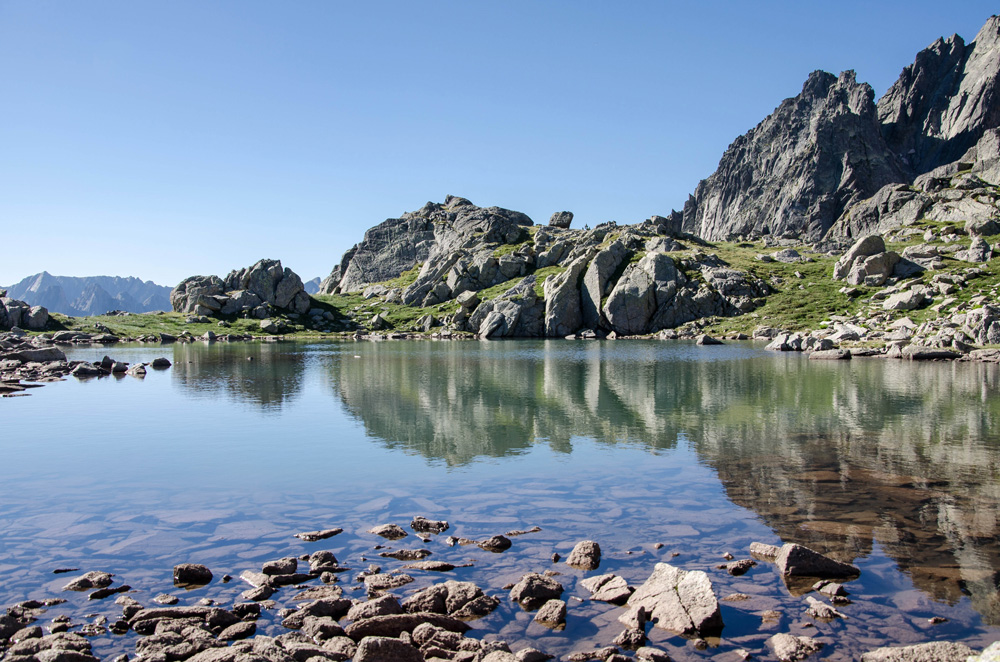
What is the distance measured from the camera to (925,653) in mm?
A: 10500

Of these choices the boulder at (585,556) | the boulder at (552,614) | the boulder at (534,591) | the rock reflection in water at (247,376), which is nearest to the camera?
the boulder at (552,614)

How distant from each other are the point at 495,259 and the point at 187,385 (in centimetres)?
13833

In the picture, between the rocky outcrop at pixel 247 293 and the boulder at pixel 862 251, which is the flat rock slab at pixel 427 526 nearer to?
the boulder at pixel 862 251

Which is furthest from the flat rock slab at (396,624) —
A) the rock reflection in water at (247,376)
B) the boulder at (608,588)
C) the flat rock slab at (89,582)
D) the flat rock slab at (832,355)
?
the flat rock slab at (832,355)

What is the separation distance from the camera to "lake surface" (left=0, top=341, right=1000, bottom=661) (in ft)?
44.1

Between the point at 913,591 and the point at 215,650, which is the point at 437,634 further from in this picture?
the point at 913,591

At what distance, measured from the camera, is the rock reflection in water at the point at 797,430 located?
17109mm

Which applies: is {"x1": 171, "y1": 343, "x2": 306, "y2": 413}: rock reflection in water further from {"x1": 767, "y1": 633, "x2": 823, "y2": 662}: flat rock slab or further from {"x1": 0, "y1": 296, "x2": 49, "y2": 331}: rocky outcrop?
{"x1": 0, "y1": 296, "x2": 49, "y2": 331}: rocky outcrop

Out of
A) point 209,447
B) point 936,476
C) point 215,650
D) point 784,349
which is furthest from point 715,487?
point 784,349

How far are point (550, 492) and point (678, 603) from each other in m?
9.45

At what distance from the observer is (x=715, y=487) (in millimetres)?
22172

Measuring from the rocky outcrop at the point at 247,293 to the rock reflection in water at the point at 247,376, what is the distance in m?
83.8

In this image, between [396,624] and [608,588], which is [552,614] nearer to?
[608,588]

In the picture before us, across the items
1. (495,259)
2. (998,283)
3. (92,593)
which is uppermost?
(495,259)
